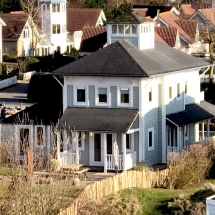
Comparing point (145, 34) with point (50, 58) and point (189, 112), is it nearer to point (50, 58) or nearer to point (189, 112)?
point (189, 112)

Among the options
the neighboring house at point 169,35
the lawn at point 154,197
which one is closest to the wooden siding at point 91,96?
the lawn at point 154,197

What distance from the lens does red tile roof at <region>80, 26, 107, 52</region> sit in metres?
77.8

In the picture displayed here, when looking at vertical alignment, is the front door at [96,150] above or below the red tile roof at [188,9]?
below

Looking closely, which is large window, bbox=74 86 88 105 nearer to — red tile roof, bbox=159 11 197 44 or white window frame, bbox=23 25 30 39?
white window frame, bbox=23 25 30 39

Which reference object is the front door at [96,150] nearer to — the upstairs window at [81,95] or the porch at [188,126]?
the upstairs window at [81,95]

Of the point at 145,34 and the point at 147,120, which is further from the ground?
the point at 145,34

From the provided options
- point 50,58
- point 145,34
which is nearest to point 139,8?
point 50,58

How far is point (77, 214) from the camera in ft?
105

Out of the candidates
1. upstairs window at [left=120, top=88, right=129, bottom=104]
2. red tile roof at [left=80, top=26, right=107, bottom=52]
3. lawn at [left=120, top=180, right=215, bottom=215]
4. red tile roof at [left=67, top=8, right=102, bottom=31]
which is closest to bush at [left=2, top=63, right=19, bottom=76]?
red tile roof at [left=80, top=26, right=107, bottom=52]

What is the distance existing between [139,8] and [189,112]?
63.5 metres

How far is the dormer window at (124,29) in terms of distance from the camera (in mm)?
45562

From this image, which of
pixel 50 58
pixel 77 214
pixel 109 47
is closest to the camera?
pixel 77 214

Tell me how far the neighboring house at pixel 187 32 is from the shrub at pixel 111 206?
45620mm

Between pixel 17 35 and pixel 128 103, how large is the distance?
3976 cm
